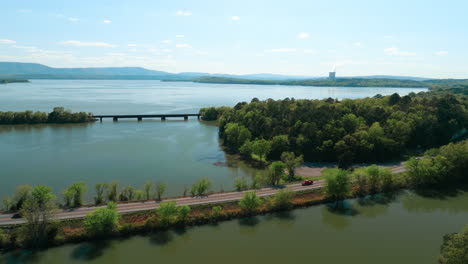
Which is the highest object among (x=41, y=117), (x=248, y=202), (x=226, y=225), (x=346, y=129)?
(x=346, y=129)

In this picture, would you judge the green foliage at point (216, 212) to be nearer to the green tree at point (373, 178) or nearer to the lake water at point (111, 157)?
the lake water at point (111, 157)

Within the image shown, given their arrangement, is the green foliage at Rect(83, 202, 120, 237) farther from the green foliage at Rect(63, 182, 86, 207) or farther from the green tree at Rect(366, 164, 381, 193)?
the green tree at Rect(366, 164, 381, 193)

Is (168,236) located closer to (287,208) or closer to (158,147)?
(287,208)

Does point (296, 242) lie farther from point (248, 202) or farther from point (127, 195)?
point (127, 195)

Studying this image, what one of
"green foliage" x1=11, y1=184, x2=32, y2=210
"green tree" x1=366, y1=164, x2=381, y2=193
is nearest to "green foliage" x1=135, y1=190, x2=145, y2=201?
"green foliage" x1=11, y1=184, x2=32, y2=210

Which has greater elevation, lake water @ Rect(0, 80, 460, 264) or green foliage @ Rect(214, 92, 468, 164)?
green foliage @ Rect(214, 92, 468, 164)

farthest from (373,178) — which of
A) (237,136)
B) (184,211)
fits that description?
(237,136)
